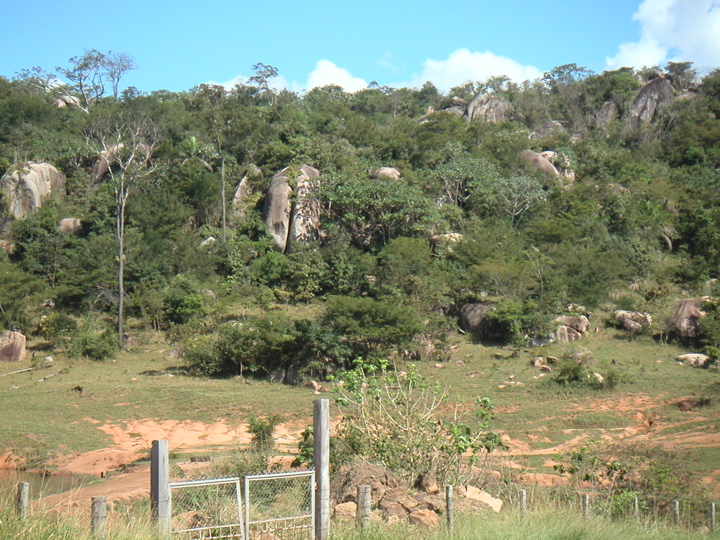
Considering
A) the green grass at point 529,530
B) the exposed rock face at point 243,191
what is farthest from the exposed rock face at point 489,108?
the green grass at point 529,530

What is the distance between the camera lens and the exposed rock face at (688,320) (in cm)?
2567

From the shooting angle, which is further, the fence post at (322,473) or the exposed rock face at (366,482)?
the exposed rock face at (366,482)

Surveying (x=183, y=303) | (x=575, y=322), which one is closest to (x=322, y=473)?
(x=575, y=322)

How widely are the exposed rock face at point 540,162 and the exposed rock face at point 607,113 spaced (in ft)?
37.6

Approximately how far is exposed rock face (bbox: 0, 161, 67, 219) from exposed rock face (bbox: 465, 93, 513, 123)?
27595 millimetres

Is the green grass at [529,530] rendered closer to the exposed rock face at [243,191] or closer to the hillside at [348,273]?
the hillside at [348,273]

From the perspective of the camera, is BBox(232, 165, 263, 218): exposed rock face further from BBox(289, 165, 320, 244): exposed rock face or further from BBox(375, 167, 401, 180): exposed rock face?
BBox(375, 167, 401, 180): exposed rock face

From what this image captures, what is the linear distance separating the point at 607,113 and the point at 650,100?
8.89 ft

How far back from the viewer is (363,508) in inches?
298

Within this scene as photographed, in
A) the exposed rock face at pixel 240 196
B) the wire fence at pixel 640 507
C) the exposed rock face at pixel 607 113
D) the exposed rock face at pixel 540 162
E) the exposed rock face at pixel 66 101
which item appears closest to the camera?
the wire fence at pixel 640 507

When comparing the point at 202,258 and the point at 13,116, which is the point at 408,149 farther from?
the point at 13,116


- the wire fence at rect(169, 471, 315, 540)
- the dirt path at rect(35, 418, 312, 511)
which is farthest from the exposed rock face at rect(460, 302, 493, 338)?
the wire fence at rect(169, 471, 315, 540)

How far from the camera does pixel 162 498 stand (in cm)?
631

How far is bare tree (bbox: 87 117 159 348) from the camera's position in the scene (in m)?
28.3
